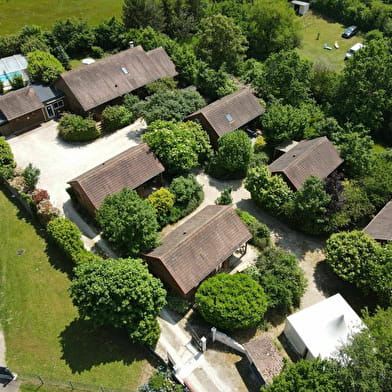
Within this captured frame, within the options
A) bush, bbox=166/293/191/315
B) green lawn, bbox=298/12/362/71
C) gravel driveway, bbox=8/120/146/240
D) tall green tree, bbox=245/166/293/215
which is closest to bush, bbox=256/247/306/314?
tall green tree, bbox=245/166/293/215

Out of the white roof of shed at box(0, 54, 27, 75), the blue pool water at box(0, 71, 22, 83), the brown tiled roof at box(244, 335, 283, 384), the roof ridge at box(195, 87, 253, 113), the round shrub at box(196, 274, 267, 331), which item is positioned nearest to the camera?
the brown tiled roof at box(244, 335, 283, 384)

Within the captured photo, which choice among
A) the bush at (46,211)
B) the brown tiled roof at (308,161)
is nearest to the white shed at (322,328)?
the brown tiled roof at (308,161)

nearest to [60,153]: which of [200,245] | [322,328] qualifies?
[200,245]

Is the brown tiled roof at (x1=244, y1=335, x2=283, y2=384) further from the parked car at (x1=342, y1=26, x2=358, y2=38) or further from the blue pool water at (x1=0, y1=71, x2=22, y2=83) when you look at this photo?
the parked car at (x1=342, y1=26, x2=358, y2=38)

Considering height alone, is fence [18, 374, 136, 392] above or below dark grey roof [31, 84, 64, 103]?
below

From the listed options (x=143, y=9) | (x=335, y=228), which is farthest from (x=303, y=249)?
(x=143, y=9)

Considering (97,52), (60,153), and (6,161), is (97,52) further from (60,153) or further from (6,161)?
(6,161)

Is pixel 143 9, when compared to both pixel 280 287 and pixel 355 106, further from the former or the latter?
pixel 280 287

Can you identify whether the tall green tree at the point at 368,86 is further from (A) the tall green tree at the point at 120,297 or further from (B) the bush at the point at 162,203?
(A) the tall green tree at the point at 120,297
